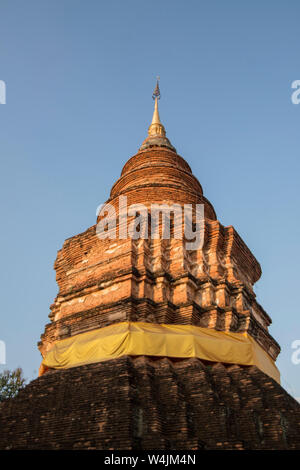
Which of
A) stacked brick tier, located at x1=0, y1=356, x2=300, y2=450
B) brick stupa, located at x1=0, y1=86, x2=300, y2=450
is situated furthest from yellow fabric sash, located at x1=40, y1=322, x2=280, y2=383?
stacked brick tier, located at x1=0, y1=356, x2=300, y2=450

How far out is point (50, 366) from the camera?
13297 millimetres

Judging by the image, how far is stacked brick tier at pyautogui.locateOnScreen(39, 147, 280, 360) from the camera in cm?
1345

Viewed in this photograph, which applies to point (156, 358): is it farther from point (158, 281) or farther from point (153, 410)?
point (158, 281)

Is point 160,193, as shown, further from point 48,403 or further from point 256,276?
point 48,403

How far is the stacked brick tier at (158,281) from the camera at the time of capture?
13445mm

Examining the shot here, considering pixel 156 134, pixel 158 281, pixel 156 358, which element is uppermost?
pixel 156 134

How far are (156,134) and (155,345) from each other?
1361cm

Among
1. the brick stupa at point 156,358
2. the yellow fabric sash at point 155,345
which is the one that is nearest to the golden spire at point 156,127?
the brick stupa at point 156,358

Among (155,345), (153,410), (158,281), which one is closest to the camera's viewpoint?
(153,410)

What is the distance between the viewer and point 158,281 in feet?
45.6

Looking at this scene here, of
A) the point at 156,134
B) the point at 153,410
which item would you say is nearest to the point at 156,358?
the point at 153,410

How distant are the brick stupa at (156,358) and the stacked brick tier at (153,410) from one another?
26 millimetres
